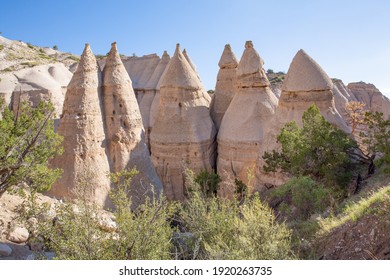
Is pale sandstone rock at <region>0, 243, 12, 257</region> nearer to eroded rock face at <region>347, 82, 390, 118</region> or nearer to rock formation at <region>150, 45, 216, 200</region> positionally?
rock formation at <region>150, 45, 216, 200</region>

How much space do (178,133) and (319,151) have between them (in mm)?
6663

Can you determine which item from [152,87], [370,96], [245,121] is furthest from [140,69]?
[370,96]

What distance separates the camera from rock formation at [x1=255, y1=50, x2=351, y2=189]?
1222 cm

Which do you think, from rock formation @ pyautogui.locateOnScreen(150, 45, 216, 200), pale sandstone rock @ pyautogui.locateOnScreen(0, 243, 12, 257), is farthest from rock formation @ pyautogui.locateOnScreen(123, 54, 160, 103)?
pale sandstone rock @ pyautogui.locateOnScreen(0, 243, 12, 257)

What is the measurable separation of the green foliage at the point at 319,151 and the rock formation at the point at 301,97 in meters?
2.26

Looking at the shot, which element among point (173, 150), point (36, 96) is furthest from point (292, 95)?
point (36, 96)

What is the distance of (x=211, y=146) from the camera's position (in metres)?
15.3

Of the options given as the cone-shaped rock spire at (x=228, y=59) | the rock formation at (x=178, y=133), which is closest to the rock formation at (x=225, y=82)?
the cone-shaped rock spire at (x=228, y=59)

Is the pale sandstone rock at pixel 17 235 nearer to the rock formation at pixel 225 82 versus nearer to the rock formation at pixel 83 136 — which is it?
the rock formation at pixel 83 136

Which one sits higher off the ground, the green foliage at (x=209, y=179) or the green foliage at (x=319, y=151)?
the green foliage at (x=319, y=151)

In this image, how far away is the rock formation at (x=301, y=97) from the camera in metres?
12.2

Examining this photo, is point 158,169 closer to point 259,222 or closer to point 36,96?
point 36,96

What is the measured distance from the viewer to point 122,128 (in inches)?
468

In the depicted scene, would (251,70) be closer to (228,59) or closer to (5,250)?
(228,59)
